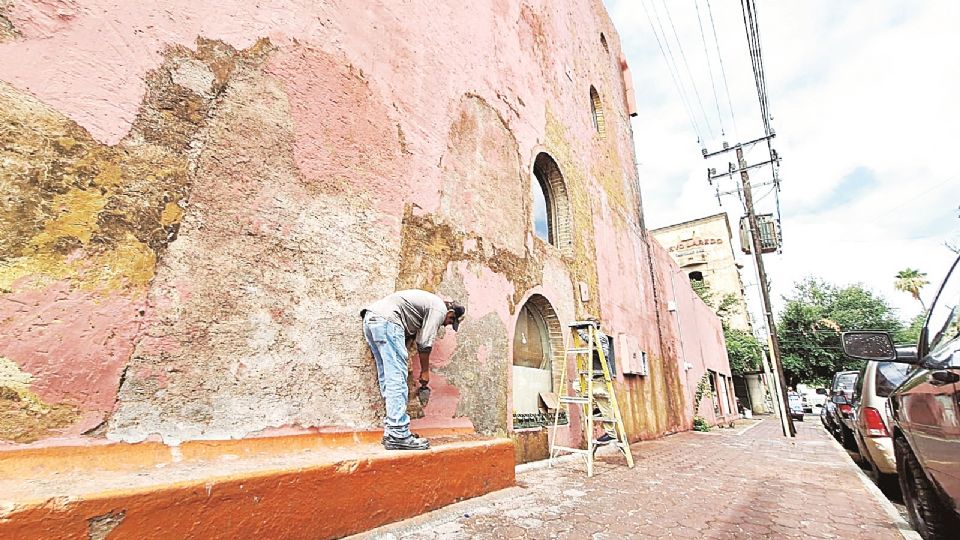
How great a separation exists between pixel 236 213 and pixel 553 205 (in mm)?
5359

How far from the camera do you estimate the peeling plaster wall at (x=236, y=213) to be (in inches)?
87.4

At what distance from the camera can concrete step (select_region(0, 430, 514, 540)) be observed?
5.19ft

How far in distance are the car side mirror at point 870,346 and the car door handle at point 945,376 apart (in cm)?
56

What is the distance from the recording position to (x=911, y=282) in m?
34.1

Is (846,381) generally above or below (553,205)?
below

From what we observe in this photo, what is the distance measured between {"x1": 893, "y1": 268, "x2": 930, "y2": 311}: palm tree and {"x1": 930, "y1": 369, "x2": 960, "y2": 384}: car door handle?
4349 cm

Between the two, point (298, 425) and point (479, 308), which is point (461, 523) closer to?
point (298, 425)

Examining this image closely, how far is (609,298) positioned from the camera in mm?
8055

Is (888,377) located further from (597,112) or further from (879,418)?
(597,112)

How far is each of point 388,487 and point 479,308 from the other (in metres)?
2.37

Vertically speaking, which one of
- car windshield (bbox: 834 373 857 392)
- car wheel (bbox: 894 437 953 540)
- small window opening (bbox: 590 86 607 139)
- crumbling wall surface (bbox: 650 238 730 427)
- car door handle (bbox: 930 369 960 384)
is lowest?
car wheel (bbox: 894 437 953 540)

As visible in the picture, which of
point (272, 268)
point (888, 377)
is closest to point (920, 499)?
point (888, 377)

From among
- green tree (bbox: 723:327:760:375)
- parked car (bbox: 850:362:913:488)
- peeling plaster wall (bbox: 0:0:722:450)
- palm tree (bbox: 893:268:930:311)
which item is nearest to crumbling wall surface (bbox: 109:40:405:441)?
peeling plaster wall (bbox: 0:0:722:450)

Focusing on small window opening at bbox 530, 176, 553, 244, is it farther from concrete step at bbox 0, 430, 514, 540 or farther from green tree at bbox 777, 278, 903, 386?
green tree at bbox 777, 278, 903, 386
